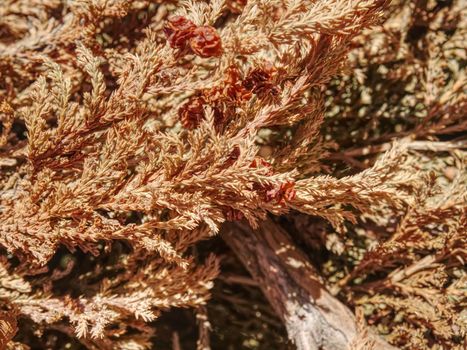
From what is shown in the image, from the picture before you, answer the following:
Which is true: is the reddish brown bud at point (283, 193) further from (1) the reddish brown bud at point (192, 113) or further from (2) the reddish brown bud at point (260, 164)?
(1) the reddish brown bud at point (192, 113)

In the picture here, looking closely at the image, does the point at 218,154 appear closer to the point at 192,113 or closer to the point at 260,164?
the point at 260,164

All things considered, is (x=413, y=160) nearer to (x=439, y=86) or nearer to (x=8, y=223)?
(x=439, y=86)

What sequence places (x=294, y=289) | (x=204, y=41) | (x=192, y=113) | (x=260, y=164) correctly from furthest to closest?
1. (x=294, y=289)
2. (x=192, y=113)
3. (x=260, y=164)
4. (x=204, y=41)

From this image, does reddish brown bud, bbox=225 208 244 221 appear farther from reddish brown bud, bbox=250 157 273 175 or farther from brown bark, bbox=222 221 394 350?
brown bark, bbox=222 221 394 350

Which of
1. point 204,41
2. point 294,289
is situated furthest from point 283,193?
point 294,289

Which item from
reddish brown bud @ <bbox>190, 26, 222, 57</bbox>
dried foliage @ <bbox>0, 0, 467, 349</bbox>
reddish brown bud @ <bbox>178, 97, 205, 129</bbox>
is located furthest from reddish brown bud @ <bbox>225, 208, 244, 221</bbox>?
reddish brown bud @ <bbox>190, 26, 222, 57</bbox>

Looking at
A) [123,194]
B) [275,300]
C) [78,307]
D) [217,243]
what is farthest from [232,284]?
[123,194]
